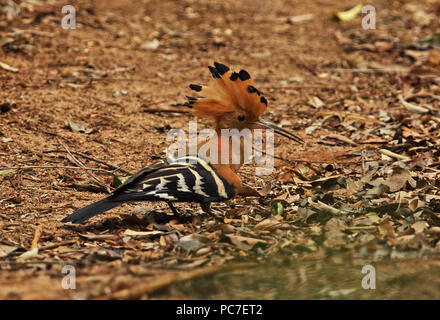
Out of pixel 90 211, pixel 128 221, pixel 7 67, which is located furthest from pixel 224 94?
pixel 7 67

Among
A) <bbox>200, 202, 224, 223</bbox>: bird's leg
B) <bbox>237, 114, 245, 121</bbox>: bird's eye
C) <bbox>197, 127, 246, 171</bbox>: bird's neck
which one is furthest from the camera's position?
<bbox>237, 114, 245, 121</bbox>: bird's eye

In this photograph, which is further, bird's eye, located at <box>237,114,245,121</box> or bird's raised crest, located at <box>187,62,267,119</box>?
bird's eye, located at <box>237,114,245,121</box>

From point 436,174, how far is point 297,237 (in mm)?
1783

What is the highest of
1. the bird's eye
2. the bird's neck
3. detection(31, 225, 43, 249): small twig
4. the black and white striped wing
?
the bird's eye

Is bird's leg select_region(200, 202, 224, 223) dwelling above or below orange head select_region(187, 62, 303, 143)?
below

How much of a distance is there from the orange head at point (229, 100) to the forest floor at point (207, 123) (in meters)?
0.67

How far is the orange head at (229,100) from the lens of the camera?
5441 millimetres

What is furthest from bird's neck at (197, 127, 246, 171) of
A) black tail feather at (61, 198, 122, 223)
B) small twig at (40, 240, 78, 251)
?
small twig at (40, 240, 78, 251)

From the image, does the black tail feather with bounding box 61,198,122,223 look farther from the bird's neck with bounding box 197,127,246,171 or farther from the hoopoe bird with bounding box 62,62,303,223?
the bird's neck with bounding box 197,127,246,171

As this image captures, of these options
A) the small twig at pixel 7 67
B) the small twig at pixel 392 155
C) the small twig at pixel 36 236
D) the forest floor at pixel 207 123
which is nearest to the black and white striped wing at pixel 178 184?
the forest floor at pixel 207 123

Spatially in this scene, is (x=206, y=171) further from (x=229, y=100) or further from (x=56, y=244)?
(x=56, y=244)

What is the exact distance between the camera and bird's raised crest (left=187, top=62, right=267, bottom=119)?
544 centimetres

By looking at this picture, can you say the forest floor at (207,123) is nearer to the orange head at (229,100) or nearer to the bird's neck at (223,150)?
the bird's neck at (223,150)
